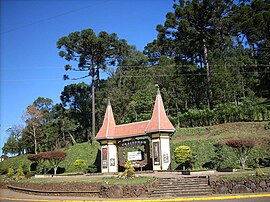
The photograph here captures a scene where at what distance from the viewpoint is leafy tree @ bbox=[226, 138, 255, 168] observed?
1814cm

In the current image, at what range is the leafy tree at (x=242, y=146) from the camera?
18142 millimetres

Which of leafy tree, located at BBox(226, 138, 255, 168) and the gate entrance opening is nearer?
leafy tree, located at BBox(226, 138, 255, 168)

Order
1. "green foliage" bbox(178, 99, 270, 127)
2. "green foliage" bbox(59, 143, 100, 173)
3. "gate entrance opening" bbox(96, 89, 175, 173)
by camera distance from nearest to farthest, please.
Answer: "gate entrance opening" bbox(96, 89, 175, 173)
"green foliage" bbox(59, 143, 100, 173)
"green foliage" bbox(178, 99, 270, 127)

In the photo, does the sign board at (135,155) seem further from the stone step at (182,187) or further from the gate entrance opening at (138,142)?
the stone step at (182,187)

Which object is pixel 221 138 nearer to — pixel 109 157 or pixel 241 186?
pixel 109 157

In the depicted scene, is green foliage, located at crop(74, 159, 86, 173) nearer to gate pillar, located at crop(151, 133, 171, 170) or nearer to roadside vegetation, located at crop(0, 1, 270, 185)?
roadside vegetation, located at crop(0, 1, 270, 185)

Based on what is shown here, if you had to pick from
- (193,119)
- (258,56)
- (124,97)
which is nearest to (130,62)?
(124,97)

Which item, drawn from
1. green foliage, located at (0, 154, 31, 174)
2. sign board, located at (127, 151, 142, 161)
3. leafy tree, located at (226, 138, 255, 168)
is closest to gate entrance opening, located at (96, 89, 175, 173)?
sign board, located at (127, 151, 142, 161)

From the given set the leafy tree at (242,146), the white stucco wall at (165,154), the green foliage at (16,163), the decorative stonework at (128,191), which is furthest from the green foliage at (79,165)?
the leafy tree at (242,146)

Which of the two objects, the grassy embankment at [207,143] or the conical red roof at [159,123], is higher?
the conical red roof at [159,123]

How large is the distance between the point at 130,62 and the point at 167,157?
2621 cm

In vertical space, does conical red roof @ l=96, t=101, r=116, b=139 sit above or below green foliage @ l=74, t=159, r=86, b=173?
above

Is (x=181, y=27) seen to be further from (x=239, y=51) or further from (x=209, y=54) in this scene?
(x=239, y=51)

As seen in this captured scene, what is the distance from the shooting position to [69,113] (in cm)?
4850
